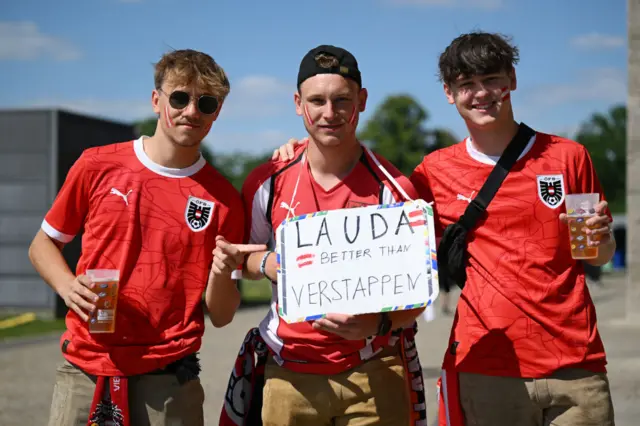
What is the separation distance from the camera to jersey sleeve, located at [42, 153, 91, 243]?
3900 millimetres

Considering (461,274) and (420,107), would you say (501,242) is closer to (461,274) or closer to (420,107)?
(461,274)

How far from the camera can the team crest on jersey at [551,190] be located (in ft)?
12.7

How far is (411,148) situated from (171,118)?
232 ft

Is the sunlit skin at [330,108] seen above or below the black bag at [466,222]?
above

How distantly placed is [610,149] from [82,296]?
336ft

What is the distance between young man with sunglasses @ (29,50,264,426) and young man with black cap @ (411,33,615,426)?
1185 millimetres

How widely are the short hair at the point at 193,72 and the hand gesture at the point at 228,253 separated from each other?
0.81 metres

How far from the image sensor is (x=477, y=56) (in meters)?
3.94

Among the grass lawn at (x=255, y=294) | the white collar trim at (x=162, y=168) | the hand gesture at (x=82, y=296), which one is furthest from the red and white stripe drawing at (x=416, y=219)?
the grass lawn at (x=255, y=294)

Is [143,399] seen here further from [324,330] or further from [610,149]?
[610,149]

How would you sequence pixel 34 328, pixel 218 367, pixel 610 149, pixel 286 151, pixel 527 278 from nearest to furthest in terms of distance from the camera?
pixel 527 278 < pixel 286 151 < pixel 218 367 < pixel 34 328 < pixel 610 149

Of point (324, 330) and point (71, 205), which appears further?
point (71, 205)

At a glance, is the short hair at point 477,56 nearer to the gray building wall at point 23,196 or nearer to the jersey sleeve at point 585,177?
the jersey sleeve at point 585,177

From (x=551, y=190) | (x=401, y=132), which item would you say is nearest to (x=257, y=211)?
(x=551, y=190)
